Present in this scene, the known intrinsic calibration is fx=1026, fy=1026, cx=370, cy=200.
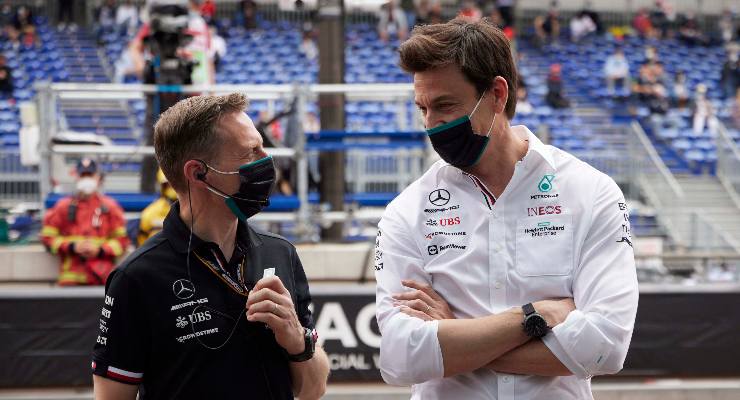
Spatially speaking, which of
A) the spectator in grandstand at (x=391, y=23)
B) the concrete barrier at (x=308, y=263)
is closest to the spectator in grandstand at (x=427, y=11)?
the spectator in grandstand at (x=391, y=23)

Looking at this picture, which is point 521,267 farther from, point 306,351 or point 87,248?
point 87,248

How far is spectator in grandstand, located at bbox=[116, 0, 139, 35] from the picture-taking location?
28031 mm

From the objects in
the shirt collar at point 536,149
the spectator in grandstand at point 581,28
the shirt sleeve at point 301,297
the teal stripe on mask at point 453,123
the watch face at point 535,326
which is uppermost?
the teal stripe on mask at point 453,123

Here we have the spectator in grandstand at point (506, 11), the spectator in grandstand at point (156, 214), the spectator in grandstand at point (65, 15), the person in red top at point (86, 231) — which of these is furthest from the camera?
the spectator in grandstand at point (506, 11)

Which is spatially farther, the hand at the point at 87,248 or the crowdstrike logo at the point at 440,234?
the hand at the point at 87,248

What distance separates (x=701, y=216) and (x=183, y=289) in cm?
1355

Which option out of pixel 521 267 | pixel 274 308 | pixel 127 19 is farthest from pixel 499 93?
pixel 127 19

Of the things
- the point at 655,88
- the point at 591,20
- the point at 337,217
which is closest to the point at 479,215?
the point at 337,217

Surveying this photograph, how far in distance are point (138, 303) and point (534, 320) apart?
1.17 m

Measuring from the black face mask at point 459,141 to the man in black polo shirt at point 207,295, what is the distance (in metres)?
0.56

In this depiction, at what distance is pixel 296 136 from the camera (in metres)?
10.5

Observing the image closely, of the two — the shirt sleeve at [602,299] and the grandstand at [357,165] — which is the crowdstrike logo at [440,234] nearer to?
the shirt sleeve at [602,299]

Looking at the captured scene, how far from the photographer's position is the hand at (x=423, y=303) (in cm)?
308

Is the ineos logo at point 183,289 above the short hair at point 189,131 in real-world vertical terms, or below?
below
